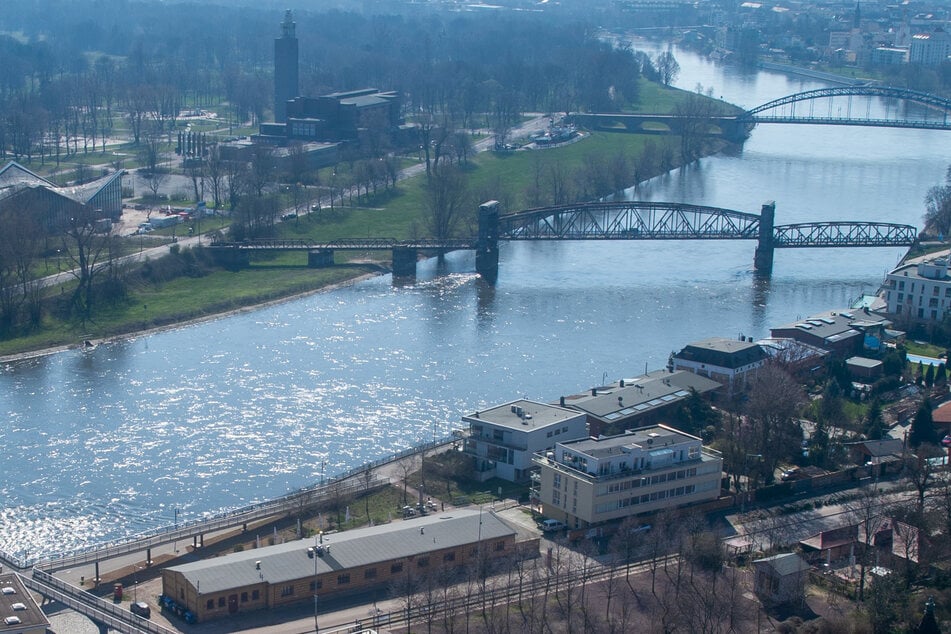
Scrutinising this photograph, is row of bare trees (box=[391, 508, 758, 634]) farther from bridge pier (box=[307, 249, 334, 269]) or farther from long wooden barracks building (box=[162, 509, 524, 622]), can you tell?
bridge pier (box=[307, 249, 334, 269])

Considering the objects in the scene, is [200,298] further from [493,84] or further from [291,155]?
[493,84]

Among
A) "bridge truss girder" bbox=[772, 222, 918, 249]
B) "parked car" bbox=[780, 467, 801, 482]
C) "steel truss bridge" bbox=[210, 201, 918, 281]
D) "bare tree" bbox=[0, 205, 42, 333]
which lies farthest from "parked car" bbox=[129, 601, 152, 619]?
"bridge truss girder" bbox=[772, 222, 918, 249]

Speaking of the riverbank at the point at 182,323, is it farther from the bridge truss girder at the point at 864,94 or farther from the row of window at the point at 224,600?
the bridge truss girder at the point at 864,94

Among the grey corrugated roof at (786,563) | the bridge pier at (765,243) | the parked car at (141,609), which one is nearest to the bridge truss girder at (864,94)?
the bridge pier at (765,243)

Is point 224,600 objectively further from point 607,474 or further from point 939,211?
point 939,211

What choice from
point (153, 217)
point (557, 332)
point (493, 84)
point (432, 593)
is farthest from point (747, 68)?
point (432, 593)

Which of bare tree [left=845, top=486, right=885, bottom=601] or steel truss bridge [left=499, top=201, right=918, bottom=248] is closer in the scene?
bare tree [left=845, top=486, right=885, bottom=601]
